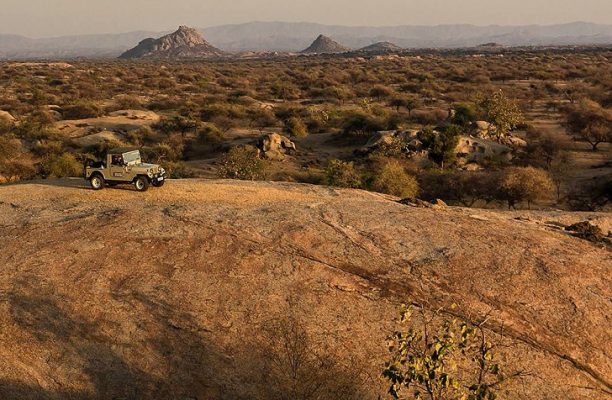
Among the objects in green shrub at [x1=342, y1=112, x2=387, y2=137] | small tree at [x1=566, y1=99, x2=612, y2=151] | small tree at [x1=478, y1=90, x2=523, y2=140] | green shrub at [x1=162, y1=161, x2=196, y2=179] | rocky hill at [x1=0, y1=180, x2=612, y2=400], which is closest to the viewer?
rocky hill at [x1=0, y1=180, x2=612, y2=400]

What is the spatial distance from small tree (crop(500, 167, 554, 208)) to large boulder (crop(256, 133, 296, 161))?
16.8m

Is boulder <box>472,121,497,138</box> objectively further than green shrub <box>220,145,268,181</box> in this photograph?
Yes

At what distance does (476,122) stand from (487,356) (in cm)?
3620

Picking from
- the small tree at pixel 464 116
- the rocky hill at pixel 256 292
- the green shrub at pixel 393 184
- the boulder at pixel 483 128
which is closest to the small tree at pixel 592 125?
the boulder at pixel 483 128

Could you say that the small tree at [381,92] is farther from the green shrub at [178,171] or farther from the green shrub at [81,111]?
the green shrub at [178,171]

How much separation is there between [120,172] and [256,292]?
29.3ft

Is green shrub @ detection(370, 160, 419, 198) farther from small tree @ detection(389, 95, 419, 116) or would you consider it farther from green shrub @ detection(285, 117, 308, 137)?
small tree @ detection(389, 95, 419, 116)

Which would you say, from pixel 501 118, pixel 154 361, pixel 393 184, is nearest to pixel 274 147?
pixel 393 184

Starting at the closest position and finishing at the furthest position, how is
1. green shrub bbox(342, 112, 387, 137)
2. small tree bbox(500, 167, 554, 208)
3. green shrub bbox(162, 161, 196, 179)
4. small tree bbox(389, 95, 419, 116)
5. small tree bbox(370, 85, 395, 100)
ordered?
small tree bbox(500, 167, 554, 208) → green shrub bbox(162, 161, 196, 179) → green shrub bbox(342, 112, 387, 137) → small tree bbox(389, 95, 419, 116) → small tree bbox(370, 85, 395, 100)

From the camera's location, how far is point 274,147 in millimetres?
36875

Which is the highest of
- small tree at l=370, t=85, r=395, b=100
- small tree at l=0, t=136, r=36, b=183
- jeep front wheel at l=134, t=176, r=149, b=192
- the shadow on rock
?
small tree at l=370, t=85, r=395, b=100

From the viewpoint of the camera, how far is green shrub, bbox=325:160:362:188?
2550cm

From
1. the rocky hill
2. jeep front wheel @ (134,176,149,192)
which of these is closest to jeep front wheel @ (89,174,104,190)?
jeep front wheel @ (134,176,149,192)

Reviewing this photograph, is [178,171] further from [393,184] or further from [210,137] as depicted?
[393,184]
